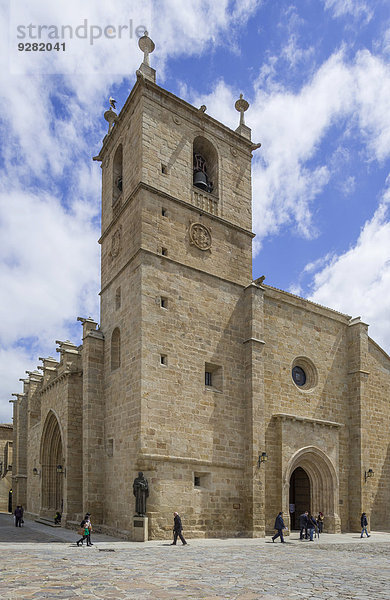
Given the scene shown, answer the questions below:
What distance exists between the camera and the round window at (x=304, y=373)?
21656mm

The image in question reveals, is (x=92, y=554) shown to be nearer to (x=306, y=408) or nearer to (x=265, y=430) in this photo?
(x=265, y=430)

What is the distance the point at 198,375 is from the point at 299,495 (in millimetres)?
8151

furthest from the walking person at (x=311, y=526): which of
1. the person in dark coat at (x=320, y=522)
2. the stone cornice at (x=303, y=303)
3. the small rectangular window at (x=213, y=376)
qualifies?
the stone cornice at (x=303, y=303)

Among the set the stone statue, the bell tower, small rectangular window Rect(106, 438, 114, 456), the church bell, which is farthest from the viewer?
the church bell

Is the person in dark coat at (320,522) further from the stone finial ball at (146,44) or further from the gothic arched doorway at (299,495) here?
the stone finial ball at (146,44)

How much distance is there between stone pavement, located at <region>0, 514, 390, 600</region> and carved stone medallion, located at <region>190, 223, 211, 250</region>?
1053 cm

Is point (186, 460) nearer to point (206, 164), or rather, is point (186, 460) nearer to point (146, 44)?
point (206, 164)

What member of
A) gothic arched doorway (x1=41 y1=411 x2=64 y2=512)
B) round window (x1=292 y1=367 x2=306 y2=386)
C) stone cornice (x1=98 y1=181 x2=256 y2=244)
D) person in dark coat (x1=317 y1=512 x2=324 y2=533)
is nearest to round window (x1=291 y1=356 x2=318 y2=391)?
round window (x1=292 y1=367 x2=306 y2=386)

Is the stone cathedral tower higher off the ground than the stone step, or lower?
higher

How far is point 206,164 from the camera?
2214 centimetres

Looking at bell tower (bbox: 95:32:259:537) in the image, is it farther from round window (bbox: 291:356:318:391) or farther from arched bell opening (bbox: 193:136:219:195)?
round window (bbox: 291:356:318:391)

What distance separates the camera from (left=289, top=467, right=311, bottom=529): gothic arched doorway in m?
21.4

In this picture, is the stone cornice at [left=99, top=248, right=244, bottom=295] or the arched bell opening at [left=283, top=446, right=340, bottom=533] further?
the arched bell opening at [left=283, top=446, right=340, bottom=533]

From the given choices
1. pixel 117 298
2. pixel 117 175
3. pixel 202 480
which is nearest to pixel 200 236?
pixel 117 298
